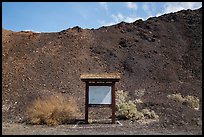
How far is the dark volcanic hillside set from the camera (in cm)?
3334

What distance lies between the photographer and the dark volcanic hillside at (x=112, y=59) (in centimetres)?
3334

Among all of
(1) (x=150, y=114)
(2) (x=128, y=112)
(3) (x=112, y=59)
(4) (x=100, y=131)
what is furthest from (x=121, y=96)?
(4) (x=100, y=131)

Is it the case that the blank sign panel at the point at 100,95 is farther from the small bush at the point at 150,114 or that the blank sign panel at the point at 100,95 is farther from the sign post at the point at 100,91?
the small bush at the point at 150,114

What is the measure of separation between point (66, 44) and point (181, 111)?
24083mm

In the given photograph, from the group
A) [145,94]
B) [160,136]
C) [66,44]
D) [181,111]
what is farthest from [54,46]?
[160,136]

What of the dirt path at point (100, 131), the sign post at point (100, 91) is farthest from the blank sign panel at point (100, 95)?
the dirt path at point (100, 131)

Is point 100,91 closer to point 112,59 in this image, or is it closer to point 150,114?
point 150,114

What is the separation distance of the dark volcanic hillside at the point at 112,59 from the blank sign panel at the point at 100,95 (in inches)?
319

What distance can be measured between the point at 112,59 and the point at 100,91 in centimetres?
2325

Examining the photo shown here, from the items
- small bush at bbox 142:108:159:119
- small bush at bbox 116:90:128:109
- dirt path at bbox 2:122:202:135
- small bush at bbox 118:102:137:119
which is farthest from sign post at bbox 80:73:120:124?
small bush at bbox 116:90:128:109

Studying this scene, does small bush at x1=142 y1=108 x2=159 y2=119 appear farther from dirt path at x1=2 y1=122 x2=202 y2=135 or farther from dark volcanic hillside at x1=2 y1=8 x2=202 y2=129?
dark volcanic hillside at x1=2 y1=8 x2=202 y2=129

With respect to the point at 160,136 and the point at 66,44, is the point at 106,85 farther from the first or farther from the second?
the point at 66,44

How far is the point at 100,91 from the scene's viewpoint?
18.3 m

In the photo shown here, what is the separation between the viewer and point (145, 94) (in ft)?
109
